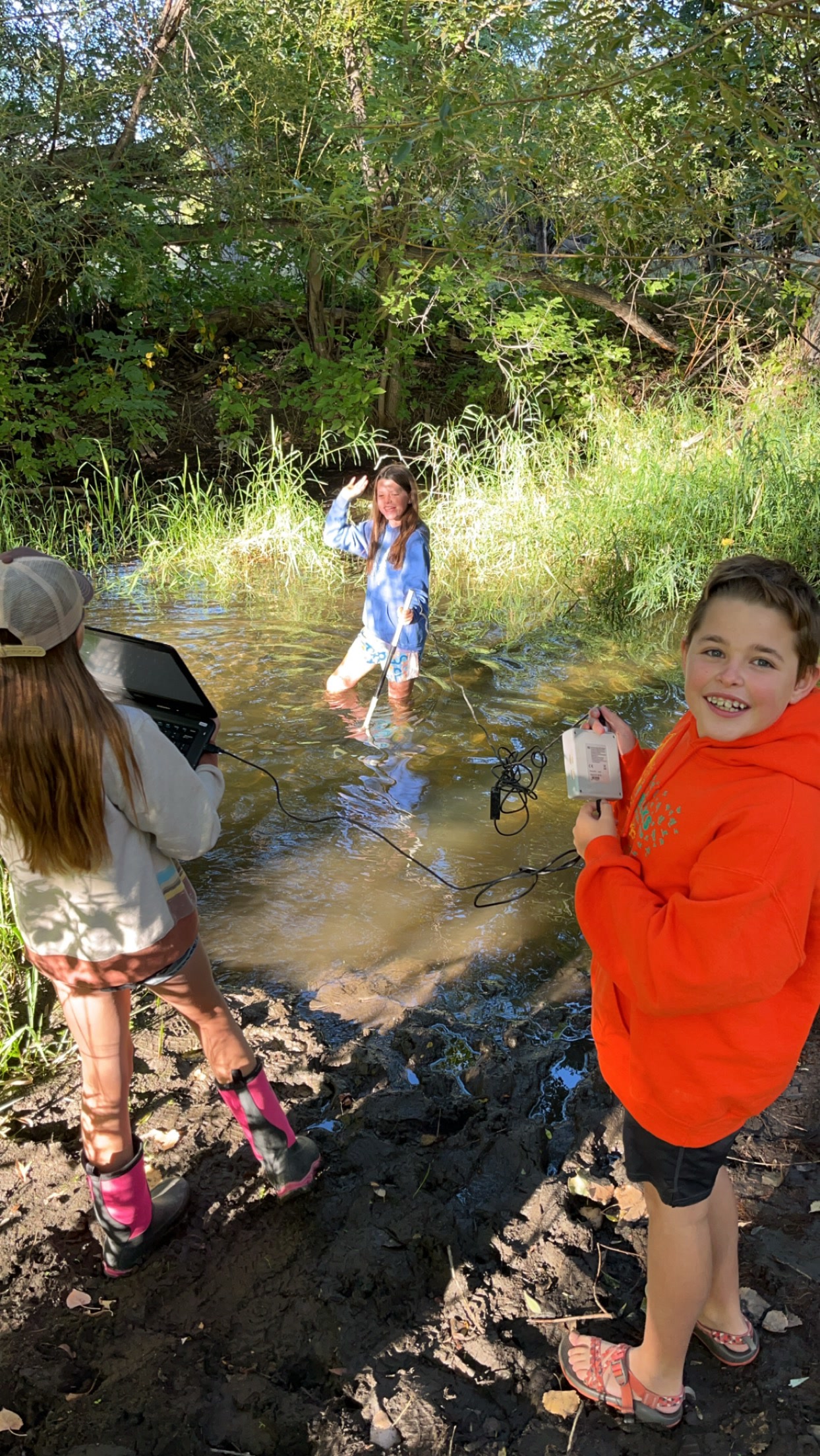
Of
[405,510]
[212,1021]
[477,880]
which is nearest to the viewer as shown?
[212,1021]

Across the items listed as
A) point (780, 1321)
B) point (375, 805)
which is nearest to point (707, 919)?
point (780, 1321)

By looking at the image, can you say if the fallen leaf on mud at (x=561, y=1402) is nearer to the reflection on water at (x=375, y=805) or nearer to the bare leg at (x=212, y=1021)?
the bare leg at (x=212, y=1021)

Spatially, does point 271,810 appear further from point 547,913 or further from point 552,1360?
point 552,1360

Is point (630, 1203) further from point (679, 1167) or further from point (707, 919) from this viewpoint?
point (707, 919)

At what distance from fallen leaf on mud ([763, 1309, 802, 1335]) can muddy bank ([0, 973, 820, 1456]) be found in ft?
0.03

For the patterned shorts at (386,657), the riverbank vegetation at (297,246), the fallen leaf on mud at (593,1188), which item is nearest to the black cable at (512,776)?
the patterned shorts at (386,657)

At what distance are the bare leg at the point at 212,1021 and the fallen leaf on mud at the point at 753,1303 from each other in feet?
3.93

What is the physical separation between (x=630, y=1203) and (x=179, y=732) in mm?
1586

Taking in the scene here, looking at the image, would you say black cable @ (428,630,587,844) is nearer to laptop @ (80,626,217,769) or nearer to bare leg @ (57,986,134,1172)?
laptop @ (80,626,217,769)

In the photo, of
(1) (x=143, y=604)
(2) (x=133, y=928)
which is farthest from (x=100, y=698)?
(1) (x=143, y=604)

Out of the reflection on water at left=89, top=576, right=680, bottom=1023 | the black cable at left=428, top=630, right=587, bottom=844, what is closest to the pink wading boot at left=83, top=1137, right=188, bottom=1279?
the reflection on water at left=89, top=576, right=680, bottom=1023

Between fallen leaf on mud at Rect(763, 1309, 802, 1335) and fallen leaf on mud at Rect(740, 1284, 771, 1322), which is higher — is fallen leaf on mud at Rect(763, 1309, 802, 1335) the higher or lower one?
the higher one

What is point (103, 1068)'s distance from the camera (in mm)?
2139

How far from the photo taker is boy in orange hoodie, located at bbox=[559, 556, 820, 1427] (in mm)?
1477
